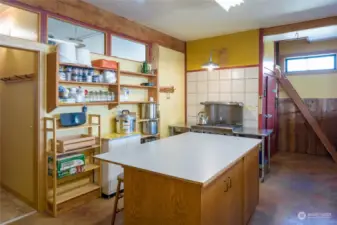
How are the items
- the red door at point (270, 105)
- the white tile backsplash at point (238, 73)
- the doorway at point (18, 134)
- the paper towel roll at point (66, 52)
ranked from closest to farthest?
the paper towel roll at point (66, 52), the doorway at point (18, 134), the white tile backsplash at point (238, 73), the red door at point (270, 105)

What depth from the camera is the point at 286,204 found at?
2912 millimetres

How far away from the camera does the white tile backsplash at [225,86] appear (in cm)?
455

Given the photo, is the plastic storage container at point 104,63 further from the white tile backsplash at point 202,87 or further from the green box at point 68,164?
the white tile backsplash at point 202,87

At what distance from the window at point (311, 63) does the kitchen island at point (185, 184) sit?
13.0 feet

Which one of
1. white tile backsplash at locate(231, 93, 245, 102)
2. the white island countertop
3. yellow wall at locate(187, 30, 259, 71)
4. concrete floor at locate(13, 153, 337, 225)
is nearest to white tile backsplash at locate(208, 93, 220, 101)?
white tile backsplash at locate(231, 93, 245, 102)

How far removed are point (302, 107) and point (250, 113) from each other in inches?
67.7

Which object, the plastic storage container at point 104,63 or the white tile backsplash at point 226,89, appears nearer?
the plastic storage container at point 104,63

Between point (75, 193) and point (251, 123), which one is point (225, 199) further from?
point (251, 123)

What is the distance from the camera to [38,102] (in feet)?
8.80

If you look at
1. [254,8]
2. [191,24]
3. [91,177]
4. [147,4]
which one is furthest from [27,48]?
[254,8]

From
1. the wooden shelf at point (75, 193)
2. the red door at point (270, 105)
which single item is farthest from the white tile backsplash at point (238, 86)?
the wooden shelf at point (75, 193)

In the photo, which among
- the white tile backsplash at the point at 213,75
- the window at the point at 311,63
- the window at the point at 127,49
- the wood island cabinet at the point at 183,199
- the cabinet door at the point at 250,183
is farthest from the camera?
the window at the point at 311,63

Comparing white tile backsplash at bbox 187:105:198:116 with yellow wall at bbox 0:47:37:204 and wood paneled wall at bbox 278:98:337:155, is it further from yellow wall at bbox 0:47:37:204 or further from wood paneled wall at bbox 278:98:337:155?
yellow wall at bbox 0:47:37:204

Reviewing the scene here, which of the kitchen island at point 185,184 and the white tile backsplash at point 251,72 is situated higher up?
the white tile backsplash at point 251,72
